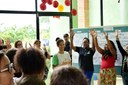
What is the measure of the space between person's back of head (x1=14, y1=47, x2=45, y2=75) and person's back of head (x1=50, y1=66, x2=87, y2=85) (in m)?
0.63

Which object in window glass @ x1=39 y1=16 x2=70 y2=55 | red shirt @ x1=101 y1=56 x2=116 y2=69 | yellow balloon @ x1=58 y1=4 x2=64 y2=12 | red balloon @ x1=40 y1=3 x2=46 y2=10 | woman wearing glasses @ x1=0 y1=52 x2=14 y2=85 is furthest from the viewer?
yellow balloon @ x1=58 y1=4 x2=64 y2=12

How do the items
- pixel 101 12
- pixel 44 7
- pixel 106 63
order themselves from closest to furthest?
1. pixel 106 63
2. pixel 44 7
3. pixel 101 12

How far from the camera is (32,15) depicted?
26.2ft

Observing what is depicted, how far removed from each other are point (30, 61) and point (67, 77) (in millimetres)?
711

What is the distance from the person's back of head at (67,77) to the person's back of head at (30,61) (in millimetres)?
635

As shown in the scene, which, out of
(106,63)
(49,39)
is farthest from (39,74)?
(49,39)

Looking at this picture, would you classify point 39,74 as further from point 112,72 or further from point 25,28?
point 25,28

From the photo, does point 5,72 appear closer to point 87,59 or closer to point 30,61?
point 30,61

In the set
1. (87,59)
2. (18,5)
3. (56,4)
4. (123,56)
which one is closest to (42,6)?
(56,4)

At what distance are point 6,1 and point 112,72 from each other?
149 inches

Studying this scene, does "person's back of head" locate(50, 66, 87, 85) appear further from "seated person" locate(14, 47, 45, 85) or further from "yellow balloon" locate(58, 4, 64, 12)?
"yellow balloon" locate(58, 4, 64, 12)

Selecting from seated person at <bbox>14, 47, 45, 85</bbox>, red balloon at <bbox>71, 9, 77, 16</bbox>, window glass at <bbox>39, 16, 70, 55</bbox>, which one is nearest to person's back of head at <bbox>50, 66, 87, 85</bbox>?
seated person at <bbox>14, 47, 45, 85</bbox>

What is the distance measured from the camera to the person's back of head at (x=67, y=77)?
1.36 meters

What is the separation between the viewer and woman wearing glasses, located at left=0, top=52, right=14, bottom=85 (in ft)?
6.61
